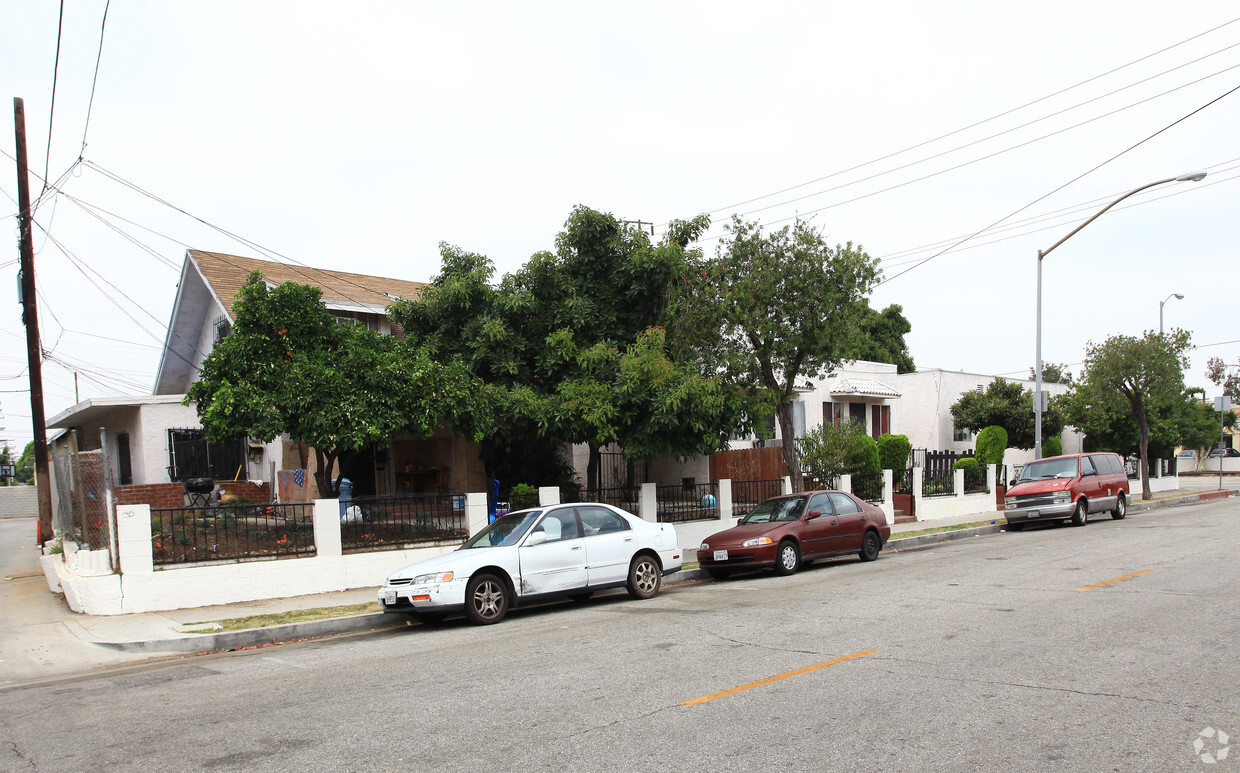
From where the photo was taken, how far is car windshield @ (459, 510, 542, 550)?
37.0ft

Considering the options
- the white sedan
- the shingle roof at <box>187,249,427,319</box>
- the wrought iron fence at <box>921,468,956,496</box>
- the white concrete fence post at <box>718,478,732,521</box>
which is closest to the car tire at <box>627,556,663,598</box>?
the white sedan

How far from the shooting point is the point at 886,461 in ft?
79.0

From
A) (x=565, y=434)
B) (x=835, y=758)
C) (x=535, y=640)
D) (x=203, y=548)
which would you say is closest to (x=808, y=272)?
(x=565, y=434)

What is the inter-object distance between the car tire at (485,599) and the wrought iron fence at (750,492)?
944cm

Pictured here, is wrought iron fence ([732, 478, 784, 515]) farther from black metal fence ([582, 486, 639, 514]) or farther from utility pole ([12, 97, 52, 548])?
utility pole ([12, 97, 52, 548])

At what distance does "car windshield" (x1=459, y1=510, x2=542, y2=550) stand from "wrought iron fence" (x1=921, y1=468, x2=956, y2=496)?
15594 mm

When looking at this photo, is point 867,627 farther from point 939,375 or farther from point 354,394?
point 939,375

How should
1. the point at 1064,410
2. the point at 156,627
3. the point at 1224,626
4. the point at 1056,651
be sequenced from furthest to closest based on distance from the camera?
the point at 1064,410
the point at 156,627
the point at 1224,626
the point at 1056,651

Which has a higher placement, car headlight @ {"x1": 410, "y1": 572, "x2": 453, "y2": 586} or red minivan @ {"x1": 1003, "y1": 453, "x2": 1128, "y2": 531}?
car headlight @ {"x1": 410, "y1": 572, "x2": 453, "y2": 586}

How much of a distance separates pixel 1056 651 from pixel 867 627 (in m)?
1.84

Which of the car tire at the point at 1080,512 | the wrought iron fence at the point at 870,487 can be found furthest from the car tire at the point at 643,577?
the car tire at the point at 1080,512

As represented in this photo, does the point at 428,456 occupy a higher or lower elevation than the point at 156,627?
higher

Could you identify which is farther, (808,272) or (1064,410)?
(1064,410)

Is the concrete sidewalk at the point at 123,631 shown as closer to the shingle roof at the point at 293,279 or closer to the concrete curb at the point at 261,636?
the concrete curb at the point at 261,636
